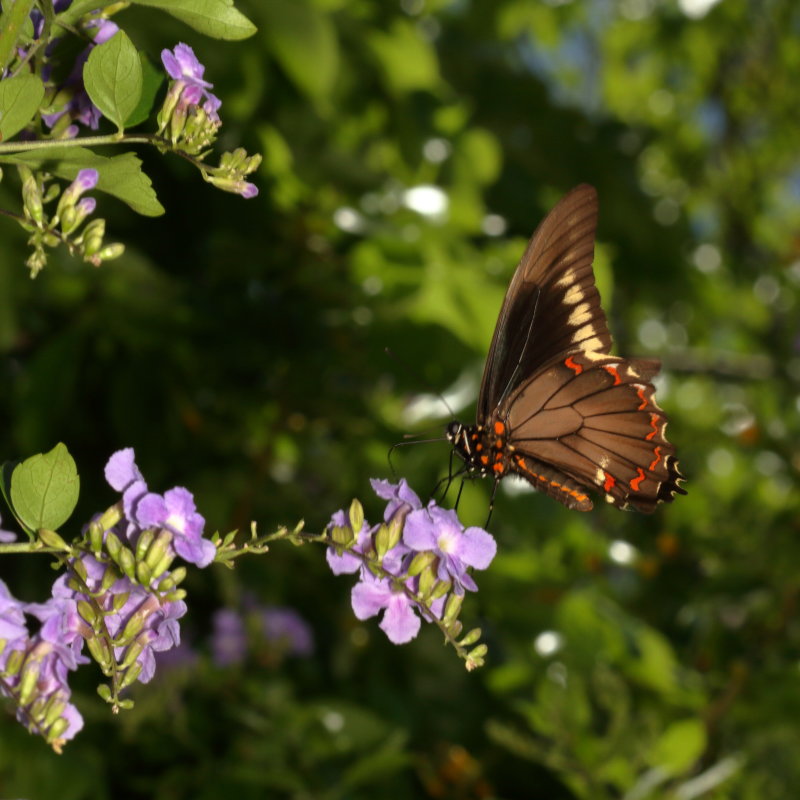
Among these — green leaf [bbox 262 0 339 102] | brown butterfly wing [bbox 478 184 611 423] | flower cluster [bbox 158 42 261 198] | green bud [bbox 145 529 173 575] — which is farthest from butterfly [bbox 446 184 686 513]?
green leaf [bbox 262 0 339 102]

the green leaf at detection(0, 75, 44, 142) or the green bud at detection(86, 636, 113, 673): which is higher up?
the green leaf at detection(0, 75, 44, 142)

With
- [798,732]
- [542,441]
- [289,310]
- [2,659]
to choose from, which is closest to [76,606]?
[2,659]

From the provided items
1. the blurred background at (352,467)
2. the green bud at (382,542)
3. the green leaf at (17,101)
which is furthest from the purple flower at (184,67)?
the blurred background at (352,467)

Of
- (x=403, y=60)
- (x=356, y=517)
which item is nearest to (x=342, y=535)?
(x=356, y=517)

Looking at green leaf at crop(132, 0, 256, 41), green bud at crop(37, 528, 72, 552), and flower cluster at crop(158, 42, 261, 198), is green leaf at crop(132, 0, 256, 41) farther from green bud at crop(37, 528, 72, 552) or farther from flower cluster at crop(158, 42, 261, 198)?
green bud at crop(37, 528, 72, 552)

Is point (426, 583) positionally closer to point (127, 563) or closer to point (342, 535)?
point (342, 535)

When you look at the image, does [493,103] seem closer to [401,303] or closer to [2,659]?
[401,303]

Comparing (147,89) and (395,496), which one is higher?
(147,89)
